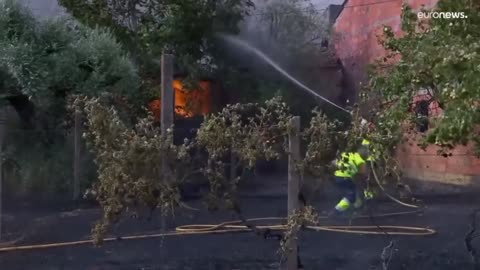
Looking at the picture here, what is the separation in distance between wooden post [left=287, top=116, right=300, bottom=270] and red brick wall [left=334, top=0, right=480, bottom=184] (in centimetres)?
768

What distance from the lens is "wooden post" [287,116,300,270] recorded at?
6383 mm

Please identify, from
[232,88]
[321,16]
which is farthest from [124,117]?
[321,16]

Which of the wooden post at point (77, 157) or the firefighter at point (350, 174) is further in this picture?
the wooden post at point (77, 157)

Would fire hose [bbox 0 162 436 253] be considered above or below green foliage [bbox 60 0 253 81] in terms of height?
below

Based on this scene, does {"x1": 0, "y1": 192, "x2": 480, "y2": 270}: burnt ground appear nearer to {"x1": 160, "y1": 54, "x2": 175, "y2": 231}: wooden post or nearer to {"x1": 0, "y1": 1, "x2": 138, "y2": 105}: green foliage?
{"x1": 160, "y1": 54, "x2": 175, "y2": 231}: wooden post

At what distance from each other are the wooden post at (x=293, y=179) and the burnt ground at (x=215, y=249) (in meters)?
1.07

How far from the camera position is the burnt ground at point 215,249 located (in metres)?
7.72

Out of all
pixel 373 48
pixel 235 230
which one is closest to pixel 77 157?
pixel 235 230

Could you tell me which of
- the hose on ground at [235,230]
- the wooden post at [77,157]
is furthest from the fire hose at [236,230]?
the wooden post at [77,157]

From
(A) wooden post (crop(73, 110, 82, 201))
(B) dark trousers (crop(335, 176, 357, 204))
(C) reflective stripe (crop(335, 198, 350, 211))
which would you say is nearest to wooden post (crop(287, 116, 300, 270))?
(B) dark trousers (crop(335, 176, 357, 204))

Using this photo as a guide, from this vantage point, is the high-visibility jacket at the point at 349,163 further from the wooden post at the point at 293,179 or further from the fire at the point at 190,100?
the fire at the point at 190,100

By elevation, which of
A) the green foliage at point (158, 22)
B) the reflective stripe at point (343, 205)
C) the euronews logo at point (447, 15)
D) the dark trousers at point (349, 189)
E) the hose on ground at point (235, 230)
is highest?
the green foliage at point (158, 22)

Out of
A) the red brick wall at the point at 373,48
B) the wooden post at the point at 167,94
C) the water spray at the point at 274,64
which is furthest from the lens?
the water spray at the point at 274,64

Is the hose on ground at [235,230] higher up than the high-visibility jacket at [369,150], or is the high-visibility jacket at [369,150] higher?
the high-visibility jacket at [369,150]
